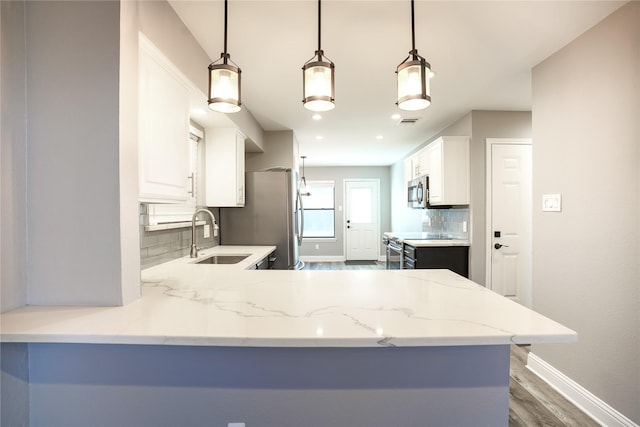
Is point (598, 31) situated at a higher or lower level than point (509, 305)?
higher

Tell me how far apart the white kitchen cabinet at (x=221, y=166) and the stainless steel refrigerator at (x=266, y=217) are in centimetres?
37

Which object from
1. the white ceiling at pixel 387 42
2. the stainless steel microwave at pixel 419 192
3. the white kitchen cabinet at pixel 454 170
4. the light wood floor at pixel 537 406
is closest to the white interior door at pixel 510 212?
the white kitchen cabinet at pixel 454 170

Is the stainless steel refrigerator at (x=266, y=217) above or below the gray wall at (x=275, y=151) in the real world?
below

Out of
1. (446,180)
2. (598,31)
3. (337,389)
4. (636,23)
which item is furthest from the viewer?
(446,180)

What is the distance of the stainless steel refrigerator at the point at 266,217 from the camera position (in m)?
3.29

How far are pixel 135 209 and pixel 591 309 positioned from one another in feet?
8.68

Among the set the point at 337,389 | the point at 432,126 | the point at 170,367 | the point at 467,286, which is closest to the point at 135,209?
the point at 170,367

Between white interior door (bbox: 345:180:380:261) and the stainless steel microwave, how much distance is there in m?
2.99

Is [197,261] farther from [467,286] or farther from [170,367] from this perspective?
[467,286]

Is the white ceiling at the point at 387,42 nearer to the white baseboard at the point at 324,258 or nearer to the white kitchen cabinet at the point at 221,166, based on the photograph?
the white kitchen cabinet at the point at 221,166

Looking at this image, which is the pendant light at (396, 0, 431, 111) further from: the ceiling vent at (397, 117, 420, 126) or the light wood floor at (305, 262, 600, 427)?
the ceiling vent at (397, 117, 420, 126)

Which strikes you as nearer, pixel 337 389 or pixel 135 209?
pixel 337 389

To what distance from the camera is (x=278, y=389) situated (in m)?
1.01

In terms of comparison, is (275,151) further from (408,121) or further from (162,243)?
(162,243)
